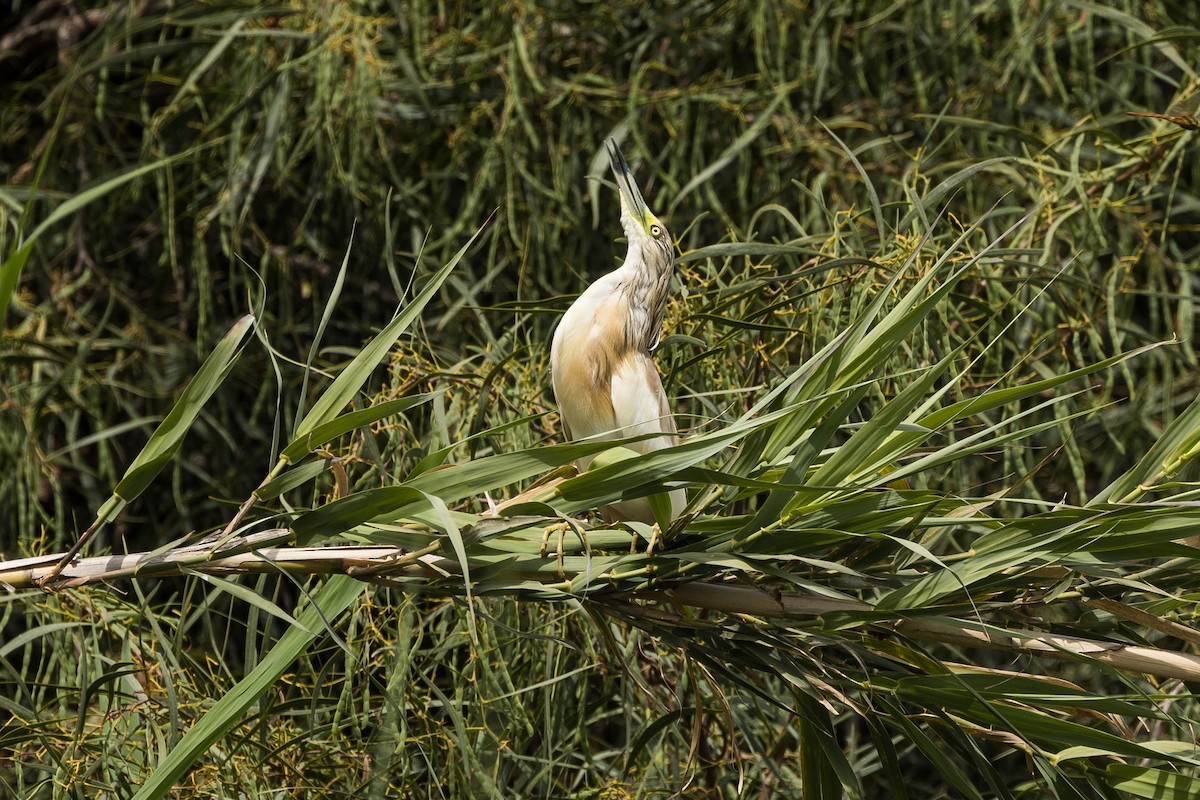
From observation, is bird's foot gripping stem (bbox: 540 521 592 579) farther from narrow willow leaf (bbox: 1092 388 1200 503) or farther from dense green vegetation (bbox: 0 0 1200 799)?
narrow willow leaf (bbox: 1092 388 1200 503)

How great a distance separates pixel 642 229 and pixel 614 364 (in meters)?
0.16

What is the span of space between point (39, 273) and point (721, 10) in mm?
1031

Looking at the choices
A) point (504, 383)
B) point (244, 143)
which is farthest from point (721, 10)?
point (504, 383)

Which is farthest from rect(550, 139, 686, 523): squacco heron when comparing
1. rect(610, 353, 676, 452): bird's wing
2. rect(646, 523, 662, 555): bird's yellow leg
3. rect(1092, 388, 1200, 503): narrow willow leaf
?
rect(1092, 388, 1200, 503): narrow willow leaf

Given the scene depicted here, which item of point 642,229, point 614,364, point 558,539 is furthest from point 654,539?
point 642,229

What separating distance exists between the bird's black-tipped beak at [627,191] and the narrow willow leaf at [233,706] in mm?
512

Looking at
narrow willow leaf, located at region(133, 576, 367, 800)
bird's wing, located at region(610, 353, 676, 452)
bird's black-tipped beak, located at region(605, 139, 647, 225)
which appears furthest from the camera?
bird's black-tipped beak, located at region(605, 139, 647, 225)

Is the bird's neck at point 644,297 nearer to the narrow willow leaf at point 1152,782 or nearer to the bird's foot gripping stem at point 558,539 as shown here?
the bird's foot gripping stem at point 558,539

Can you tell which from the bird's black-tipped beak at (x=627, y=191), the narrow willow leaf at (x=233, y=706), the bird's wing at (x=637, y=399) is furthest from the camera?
the bird's black-tipped beak at (x=627, y=191)

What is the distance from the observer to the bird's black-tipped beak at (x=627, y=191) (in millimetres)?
1130

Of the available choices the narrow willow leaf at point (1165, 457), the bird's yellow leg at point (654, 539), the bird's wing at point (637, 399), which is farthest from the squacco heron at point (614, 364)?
the narrow willow leaf at point (1165, 457)

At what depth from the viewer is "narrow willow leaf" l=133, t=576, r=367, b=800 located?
27.2 inches

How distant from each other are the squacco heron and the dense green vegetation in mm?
32

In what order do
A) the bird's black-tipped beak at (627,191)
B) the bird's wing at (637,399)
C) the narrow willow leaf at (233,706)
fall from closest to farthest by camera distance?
1. the narrow willow leaf at (233,706)
2. the bird's wing at (637,399)
3. the bird's black-tipped beak at (627,191)
